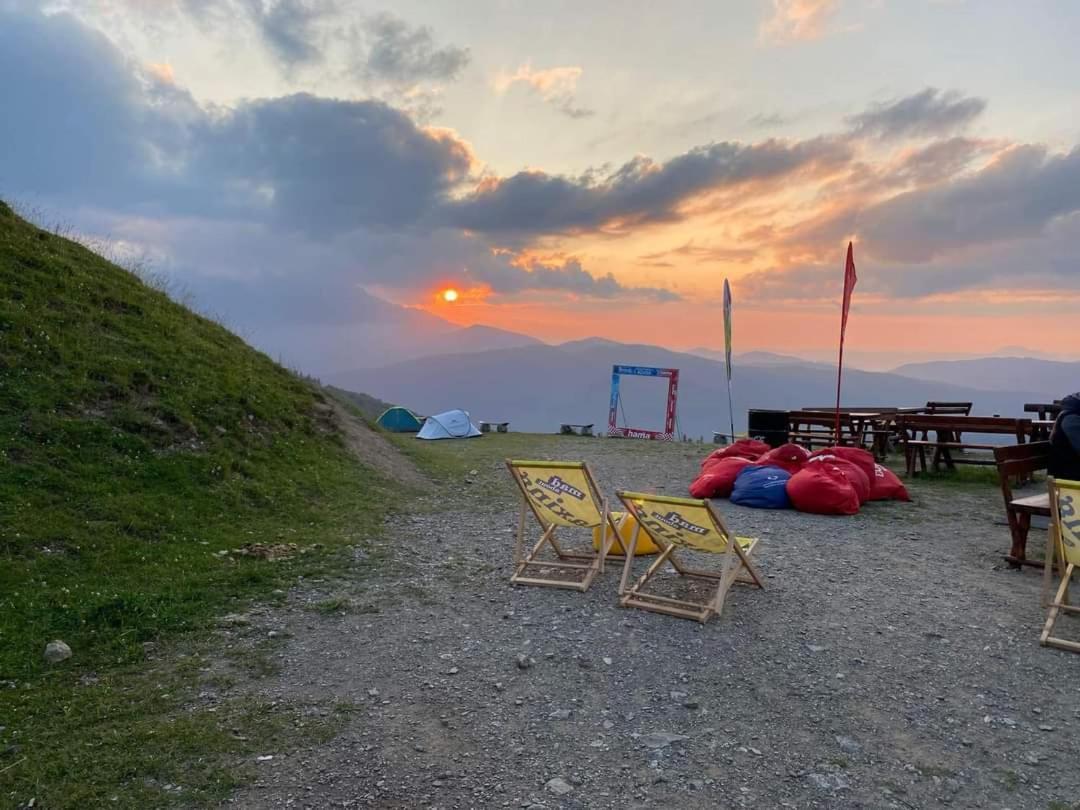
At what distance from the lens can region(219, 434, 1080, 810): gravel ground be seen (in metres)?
3.32

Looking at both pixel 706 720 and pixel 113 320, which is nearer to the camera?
pixel 706 720

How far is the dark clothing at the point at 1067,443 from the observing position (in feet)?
24.8

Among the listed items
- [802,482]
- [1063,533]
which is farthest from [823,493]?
[1063,533]

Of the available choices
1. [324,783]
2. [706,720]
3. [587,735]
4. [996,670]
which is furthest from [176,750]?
[996,670]

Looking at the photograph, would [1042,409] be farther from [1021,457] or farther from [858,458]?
[1021,457]

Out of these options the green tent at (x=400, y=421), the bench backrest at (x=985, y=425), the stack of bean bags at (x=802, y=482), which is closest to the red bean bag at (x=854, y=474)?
the stack of bean bags at (x=802, y=482)

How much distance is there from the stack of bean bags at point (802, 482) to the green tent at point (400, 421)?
15424mm

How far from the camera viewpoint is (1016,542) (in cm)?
671

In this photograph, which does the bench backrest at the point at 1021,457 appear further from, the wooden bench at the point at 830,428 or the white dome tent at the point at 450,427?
the white dome tent at the point at 450,427

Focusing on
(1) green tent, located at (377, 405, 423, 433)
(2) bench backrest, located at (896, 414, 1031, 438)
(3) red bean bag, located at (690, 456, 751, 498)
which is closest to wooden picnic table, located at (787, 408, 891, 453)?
(2) bench backrest, located at (896, 414, 1031, 438)

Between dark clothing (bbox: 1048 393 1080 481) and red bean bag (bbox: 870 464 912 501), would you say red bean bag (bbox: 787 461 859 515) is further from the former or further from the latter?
dark clothing (bbox: 1048 393 1080 481)

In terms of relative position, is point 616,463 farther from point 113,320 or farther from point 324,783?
point 324,783

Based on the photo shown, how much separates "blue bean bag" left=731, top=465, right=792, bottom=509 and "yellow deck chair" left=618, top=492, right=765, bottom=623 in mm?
3941

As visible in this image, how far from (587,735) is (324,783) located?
4.41ft
